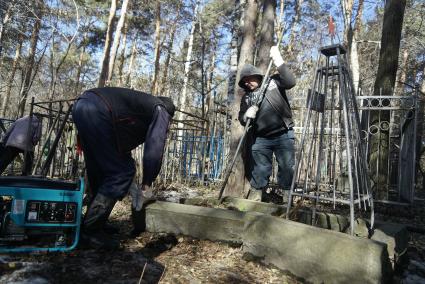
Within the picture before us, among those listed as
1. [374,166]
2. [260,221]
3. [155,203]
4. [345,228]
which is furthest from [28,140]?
[374,166]

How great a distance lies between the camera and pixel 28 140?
241 inches

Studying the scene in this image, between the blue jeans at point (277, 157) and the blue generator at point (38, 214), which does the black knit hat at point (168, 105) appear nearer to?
the blue generator at point (38, 214)

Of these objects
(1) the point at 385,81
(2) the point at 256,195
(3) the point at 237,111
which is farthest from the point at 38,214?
(1) the point at 385,81

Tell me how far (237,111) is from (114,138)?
2.39 m

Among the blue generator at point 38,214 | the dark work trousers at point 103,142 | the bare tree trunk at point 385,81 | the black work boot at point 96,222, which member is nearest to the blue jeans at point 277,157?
the dark work trousers at point 103,142

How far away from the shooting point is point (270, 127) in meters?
4.11

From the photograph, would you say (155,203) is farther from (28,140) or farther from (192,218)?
(28,140)

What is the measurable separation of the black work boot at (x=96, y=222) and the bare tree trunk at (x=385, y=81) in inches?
195

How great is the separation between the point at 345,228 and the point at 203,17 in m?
21.1

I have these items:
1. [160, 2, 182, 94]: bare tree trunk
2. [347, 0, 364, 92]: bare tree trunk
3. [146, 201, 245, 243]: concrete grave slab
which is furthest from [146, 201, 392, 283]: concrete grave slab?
[160, 2, 182, 94]: bare tree trunk

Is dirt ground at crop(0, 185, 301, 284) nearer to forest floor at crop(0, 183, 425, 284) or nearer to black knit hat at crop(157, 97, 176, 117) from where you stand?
forest floor at crop(0, 183, 425, 284)

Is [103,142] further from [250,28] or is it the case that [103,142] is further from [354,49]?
[354,49]

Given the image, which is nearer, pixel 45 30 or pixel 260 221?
pixel 260 221

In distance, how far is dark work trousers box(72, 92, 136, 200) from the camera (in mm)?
2686
